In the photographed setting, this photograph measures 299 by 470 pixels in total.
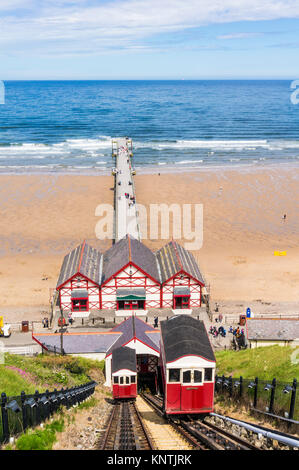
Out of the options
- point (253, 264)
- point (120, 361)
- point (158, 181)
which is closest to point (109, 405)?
point (120, 361)

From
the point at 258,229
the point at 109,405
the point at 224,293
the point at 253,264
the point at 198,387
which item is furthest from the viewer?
the point at 258,229

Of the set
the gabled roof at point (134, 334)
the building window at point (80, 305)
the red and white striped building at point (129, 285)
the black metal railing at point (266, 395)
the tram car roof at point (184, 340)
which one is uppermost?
the red and white striped building at point (129, 285)

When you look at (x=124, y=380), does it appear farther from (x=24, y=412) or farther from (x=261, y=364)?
(x=24, y=412)

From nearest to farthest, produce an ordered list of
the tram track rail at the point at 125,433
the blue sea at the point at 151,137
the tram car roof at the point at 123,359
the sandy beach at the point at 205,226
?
1. the tram track rail at the point at 125,433
2. the tram car roof at the point at 123,359
3. the sandy beach at the point at 205,226
4. the blue sea at the point at 151,137

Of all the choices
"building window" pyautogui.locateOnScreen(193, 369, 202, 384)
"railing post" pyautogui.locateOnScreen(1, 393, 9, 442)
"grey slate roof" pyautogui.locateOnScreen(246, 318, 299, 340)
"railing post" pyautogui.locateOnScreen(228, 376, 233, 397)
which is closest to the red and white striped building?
"grey slate roof" pyautogui.locateOnScreen(246, 318, 299, 340)

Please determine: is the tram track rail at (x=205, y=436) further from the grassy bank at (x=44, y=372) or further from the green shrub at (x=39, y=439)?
the grassy bank at (x=44, y=372)

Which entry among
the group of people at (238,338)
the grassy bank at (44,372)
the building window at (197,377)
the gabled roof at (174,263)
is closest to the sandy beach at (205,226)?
the gabled roof at (174,263)

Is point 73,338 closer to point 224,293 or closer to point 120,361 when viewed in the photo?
point 120,361

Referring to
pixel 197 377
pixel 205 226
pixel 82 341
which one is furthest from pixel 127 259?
pixel 205 226
